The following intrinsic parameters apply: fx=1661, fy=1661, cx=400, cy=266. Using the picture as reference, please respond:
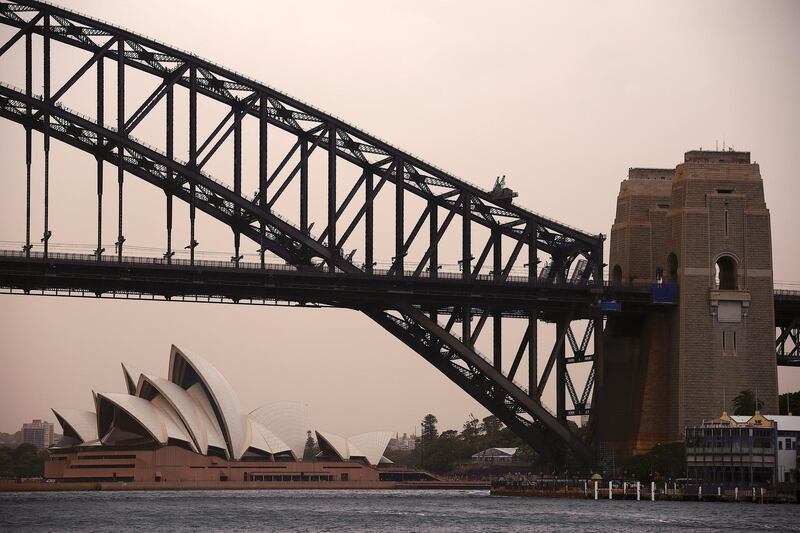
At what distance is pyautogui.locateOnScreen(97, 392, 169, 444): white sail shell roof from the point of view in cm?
18938

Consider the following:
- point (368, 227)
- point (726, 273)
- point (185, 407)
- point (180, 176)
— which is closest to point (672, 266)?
point (726, 273)

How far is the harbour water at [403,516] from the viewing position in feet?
319

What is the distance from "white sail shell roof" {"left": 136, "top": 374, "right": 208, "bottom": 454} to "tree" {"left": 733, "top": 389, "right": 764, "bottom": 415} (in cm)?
7861

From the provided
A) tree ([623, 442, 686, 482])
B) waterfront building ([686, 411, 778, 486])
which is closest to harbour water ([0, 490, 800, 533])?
waterfront building ([686, 411, 778, 486])

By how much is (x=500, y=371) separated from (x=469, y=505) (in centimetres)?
1066

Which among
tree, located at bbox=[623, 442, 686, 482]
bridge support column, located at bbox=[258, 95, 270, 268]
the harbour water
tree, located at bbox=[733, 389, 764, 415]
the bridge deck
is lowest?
the harbour water

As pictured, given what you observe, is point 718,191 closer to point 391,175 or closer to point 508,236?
point 508,236

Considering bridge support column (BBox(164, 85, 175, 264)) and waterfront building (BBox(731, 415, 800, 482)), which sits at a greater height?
bridge support column (BBox(164, 85, 175, 264))

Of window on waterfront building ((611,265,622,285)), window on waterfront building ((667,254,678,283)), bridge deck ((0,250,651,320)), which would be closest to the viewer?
bridge deck ((0,250,651,320))

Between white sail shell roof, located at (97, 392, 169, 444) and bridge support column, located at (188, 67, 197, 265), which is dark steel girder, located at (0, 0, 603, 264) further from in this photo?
white sail shell roof, located at (97, 392, 169, 444)

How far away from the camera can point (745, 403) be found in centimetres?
12862

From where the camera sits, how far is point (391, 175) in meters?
132

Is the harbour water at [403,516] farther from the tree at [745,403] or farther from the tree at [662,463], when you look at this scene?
the tree at [745,403]

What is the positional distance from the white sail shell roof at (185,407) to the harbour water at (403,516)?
169 feet
